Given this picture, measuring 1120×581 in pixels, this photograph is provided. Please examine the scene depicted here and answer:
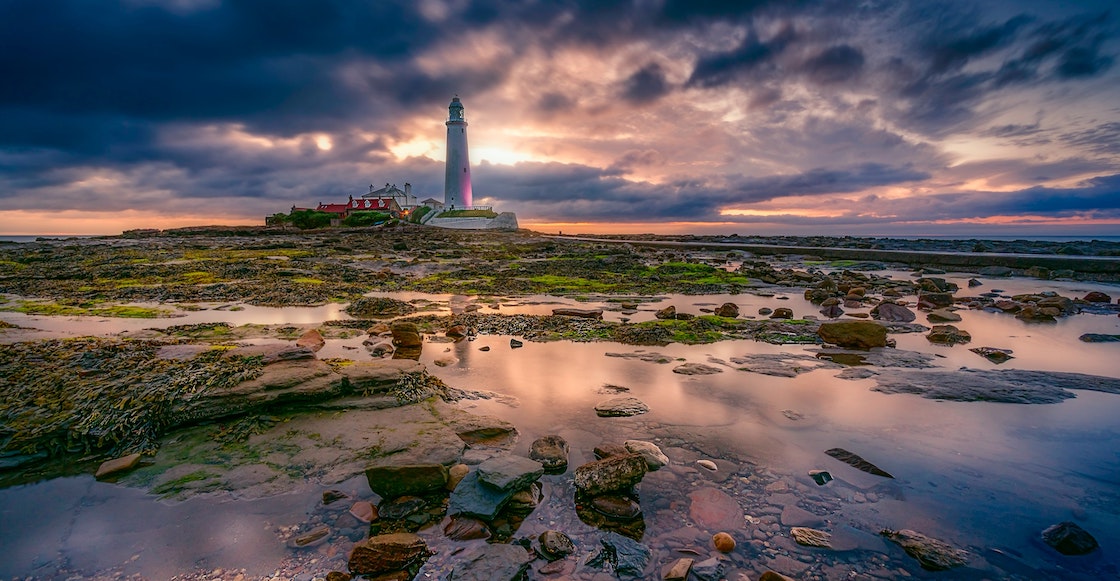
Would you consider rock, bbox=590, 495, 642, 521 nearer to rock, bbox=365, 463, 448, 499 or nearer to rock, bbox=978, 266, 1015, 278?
rock, bbox=365, 463, 448, 499

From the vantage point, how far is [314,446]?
4984 mm

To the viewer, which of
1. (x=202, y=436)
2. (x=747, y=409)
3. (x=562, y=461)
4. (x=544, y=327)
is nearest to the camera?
(x=562, y=461)

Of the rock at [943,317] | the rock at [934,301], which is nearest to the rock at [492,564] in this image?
the rock at [943,317]

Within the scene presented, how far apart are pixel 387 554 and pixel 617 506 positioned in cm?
184

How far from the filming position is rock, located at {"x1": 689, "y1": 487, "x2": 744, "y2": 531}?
12.5 ft

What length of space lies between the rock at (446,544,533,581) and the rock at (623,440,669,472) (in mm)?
1678

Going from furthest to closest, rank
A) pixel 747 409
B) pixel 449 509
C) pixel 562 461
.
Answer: pixel 747 409 → pixel 562 461 → pixel 449 509

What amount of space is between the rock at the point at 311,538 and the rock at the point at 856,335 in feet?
32.5

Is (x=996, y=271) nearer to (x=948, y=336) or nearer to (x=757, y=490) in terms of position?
(x=948, y=336)

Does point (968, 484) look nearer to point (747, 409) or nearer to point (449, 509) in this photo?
point (747, 409)

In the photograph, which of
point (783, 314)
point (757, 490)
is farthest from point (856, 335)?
point (757, 490)

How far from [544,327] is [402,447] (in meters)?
6.44

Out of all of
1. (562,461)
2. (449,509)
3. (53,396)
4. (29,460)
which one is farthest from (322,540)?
(53,396)

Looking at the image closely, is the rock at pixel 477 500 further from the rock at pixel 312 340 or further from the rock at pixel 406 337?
the rock at pixel 312 340
